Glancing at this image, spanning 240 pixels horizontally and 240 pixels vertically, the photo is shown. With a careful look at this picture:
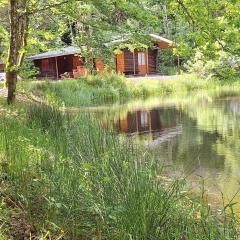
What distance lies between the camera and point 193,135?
1273 centimetres

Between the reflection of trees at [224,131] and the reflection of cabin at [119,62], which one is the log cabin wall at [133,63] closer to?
the reflection of cabin at [119,62]

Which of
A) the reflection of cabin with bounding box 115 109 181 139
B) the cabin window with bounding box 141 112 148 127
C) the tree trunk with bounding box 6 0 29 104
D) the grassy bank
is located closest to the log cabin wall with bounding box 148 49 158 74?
the grassy bank

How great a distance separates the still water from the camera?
7.92 meters

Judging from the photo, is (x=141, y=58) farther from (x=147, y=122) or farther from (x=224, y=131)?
(x=224, y=131)

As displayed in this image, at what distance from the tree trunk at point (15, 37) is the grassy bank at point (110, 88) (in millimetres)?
4554

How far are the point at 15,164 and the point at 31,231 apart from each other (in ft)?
4.09

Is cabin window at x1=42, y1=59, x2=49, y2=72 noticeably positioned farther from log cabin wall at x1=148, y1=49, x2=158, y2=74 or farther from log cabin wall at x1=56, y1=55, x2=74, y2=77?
log cabin wall at x1=148, y1=49, x2=158, y2=74

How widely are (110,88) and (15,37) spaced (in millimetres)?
14114

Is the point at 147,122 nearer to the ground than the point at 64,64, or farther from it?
nearer to the ground

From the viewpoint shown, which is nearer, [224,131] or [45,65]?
[224,131]

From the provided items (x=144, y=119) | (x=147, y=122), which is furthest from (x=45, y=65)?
(x=147, y=122)

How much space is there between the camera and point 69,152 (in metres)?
6.29

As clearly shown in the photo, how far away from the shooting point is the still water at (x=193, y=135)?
792 centimetres

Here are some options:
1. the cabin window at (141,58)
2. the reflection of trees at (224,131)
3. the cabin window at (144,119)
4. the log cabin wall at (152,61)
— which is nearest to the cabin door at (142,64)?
the cabin window at (141,58)
